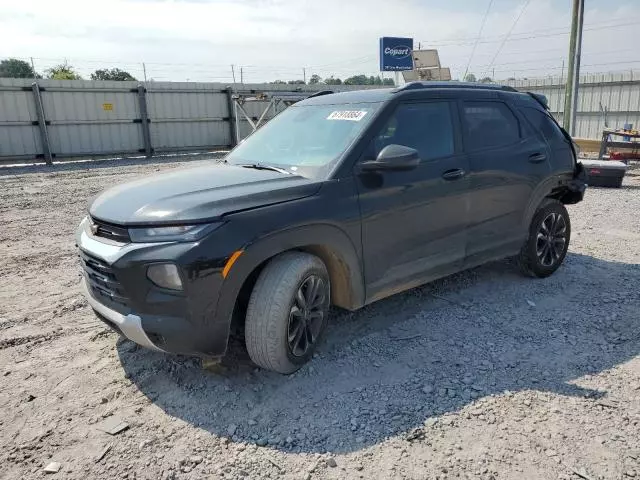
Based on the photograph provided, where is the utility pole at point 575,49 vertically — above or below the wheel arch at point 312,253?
above

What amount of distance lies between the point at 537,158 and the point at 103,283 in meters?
3.94

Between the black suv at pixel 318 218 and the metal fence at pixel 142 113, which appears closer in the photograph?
the black suv at pixel 318 218

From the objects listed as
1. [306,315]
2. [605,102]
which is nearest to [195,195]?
[306,315]

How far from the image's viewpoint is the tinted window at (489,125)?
14.4 feet

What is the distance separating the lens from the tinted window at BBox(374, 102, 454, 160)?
382 cm

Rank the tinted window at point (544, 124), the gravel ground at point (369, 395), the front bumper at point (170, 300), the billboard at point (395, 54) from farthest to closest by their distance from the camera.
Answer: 1. the billboard at point (395, 54)
2. the tinted window at point (544, 124)
3. the front bumper at point (170, 300)
4. the gravel ground at point (369, 395)

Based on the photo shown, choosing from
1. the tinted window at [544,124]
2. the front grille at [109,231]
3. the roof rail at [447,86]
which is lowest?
the front grille at [109,231]

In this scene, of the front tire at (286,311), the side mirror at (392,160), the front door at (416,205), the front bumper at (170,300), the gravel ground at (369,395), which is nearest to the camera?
the gravel ground at (369,395)

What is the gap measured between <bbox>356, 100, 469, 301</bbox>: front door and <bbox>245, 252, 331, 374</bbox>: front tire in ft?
1.48

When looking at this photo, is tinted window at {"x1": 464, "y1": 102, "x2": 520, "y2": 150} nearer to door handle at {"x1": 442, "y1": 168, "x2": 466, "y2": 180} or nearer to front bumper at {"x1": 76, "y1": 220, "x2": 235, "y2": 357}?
door handle at {"x1": 442, "y1": 168, "x2": 466, "y2": 180}

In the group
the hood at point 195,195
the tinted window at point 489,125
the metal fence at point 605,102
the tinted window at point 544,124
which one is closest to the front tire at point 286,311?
the hood at point 195,195

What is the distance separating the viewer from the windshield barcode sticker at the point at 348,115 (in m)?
3.81

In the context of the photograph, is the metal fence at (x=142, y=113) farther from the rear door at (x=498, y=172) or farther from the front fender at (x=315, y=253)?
the front fender at (x=315, y=253)

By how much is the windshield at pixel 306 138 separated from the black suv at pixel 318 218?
2cm
